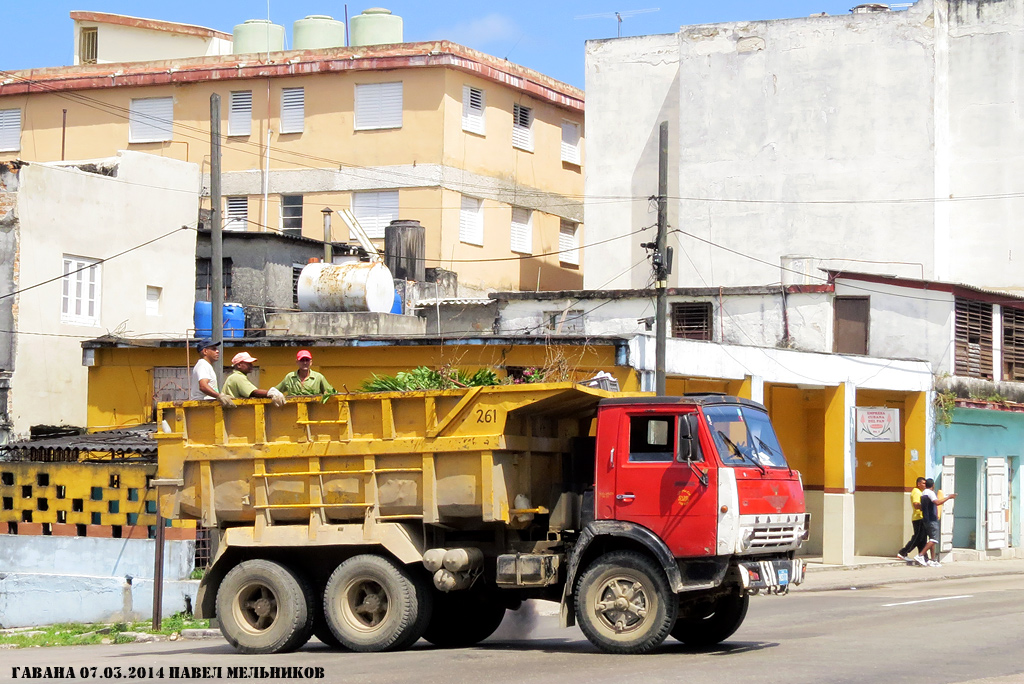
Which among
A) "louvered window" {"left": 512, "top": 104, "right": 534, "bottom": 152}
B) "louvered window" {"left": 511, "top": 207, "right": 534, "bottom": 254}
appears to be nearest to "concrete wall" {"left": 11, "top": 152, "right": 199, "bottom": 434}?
"louvered window" {"left": 511, "top": 207, "right": 534, "bottom": 254}

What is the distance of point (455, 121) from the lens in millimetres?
43750

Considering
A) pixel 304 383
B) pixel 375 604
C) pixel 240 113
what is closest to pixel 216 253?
pixel 304 383

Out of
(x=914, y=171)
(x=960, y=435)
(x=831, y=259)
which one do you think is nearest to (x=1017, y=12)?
(x=914, y=171)

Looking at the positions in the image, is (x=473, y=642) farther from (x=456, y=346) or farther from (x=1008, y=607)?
(x=456, y=346)

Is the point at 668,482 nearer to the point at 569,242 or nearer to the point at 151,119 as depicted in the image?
the point at 569,242

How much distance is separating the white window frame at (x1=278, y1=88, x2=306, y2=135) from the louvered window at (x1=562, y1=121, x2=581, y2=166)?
9001 mm

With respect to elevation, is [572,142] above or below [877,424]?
above

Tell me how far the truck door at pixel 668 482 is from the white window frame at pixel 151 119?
121ft

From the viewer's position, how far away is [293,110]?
4553 centimetres

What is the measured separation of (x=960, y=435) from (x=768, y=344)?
476 centimetres

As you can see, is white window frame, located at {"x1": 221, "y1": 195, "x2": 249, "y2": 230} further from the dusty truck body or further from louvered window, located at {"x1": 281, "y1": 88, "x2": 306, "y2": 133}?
the dusty truck body

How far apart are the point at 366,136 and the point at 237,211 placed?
208 inches

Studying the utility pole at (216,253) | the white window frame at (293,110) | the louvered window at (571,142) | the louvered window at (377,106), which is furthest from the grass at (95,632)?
the louvered window at (571,142)

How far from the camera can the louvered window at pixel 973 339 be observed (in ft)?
104
